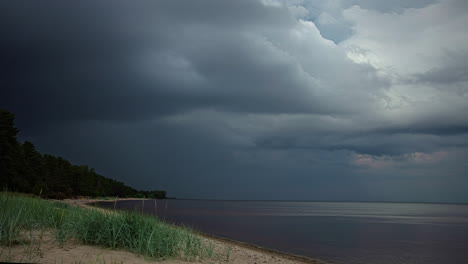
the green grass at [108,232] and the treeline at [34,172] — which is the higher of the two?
the treeline at [34,172]

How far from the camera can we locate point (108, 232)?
11.3 metres

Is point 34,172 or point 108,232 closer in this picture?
point 108,232

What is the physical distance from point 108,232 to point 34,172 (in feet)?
194

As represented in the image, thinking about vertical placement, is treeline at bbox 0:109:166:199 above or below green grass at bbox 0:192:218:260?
above

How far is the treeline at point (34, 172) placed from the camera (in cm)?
4619

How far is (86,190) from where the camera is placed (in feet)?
347

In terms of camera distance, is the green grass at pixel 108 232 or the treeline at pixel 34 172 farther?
the treeline at pixel 34 172

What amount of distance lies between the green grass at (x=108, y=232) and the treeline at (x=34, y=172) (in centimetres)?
126

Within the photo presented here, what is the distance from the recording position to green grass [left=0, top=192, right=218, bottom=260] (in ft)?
34.5

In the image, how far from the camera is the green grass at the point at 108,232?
10.5 meters

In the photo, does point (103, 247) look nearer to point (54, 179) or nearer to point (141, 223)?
point (141, 223)

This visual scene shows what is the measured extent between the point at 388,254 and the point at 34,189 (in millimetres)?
52554

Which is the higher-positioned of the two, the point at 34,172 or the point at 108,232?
the point at 34,172

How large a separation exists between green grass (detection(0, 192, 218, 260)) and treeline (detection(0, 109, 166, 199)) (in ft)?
4.14
